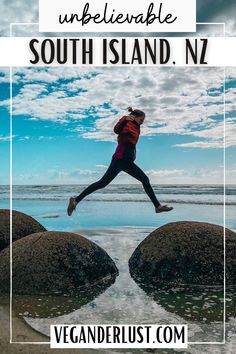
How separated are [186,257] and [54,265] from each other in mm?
2372

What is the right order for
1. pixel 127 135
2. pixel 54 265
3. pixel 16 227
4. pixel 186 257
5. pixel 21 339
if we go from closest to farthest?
pixel 21 339, pixel 127 135, pixel 54 265, pixel 186 257, pixel 16 227

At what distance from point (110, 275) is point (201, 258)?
5.64ft

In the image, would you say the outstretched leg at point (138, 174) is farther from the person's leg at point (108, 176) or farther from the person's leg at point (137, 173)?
the person's leg at point (108, 176)

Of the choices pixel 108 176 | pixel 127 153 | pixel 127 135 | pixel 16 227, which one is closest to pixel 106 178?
pixel 108 176

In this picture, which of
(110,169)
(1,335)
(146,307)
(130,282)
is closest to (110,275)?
(130,282)

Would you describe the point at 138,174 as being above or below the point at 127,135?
below

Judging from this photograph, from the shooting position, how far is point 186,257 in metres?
7.47

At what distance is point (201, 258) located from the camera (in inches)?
294

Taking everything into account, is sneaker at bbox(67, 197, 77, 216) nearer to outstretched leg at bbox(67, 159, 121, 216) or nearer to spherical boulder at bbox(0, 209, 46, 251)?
outstretched leg at bbox(67, 159, 121, 216)

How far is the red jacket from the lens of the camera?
668 cm

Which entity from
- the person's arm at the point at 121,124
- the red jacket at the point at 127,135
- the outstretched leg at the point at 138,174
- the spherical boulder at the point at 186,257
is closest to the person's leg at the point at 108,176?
the outstretched leg at the point at 138,174

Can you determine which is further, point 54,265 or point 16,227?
point 16,227

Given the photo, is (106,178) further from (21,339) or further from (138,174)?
(21,339)

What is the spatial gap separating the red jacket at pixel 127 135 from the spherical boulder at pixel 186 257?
198cm
